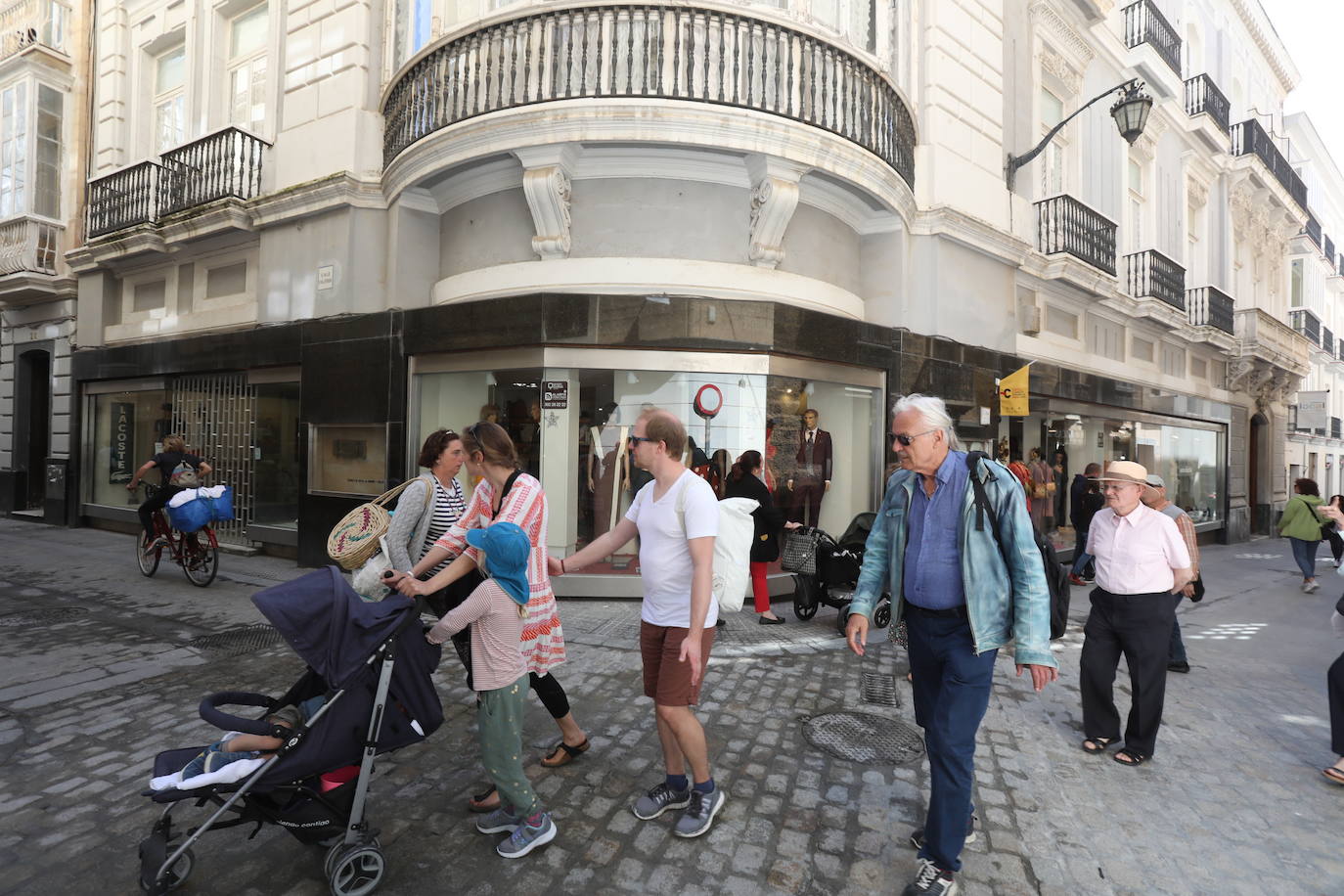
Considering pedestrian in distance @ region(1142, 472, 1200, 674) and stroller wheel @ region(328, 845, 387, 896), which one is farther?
pedestrian in distance @ region(1142, 472, 1200, 674)

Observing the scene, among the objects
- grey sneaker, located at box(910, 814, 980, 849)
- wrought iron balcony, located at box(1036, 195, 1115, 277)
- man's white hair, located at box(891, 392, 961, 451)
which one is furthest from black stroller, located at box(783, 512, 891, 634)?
wrought iron balcony, located at box(1036, 195, 1115, 277)

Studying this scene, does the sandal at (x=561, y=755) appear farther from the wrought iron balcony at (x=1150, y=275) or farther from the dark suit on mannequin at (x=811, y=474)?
the wrought iron balcony at (x=1150, y=275)

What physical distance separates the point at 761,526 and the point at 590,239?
12.8 feet

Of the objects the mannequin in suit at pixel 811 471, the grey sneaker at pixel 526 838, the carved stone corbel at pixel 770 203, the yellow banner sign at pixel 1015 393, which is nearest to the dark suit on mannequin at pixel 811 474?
the mannequin in suit at pixel 811 471

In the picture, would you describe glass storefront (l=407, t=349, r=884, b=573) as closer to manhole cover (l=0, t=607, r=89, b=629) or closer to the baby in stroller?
manhole cover (l=0, t=607, r=89, b=629)

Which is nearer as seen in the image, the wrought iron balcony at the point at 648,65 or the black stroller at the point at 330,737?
the black stroller at the point at 330,737

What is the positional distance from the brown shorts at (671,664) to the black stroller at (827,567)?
348 cm

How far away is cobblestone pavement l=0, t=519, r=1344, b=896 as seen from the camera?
2.66 metres

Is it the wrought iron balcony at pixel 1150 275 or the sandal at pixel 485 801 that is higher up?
the wrought iron balcony at pixel 1150 275

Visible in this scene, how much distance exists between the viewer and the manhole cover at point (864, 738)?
3740mm

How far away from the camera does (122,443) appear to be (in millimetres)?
12812

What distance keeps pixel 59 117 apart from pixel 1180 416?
82.0 ft

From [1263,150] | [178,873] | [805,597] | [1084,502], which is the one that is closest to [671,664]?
[178,873]

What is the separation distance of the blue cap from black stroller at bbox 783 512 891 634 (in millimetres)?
4071
